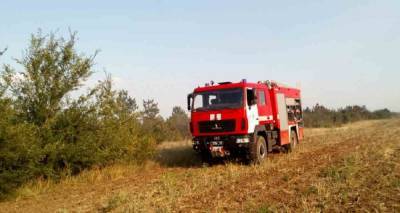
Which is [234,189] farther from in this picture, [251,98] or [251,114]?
[251,98]

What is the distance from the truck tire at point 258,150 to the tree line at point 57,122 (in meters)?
4.26

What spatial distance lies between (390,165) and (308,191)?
3.23m

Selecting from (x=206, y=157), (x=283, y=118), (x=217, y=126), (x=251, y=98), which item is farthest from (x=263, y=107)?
(x=206, y=157)

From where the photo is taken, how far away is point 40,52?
13461mm

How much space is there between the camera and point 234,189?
31.4 feet

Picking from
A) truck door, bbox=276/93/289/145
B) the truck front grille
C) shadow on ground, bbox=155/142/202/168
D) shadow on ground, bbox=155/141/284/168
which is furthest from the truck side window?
shadow on ground, bbox=155/142/202/168

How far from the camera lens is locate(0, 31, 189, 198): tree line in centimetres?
1145

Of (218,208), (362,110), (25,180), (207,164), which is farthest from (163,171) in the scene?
(362,110)

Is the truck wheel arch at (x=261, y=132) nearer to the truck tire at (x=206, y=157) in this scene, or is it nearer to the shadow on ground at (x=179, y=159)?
the truck tire at (x=206, y=157)

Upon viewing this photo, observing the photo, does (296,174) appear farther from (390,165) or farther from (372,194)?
(372,194)

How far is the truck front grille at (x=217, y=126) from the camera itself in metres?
14.2

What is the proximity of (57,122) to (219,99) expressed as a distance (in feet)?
17.6

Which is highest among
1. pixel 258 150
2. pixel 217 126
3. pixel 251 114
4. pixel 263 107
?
pixel 263 107

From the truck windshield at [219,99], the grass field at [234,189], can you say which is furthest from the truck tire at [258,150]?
the truck windshield at [219,99]
